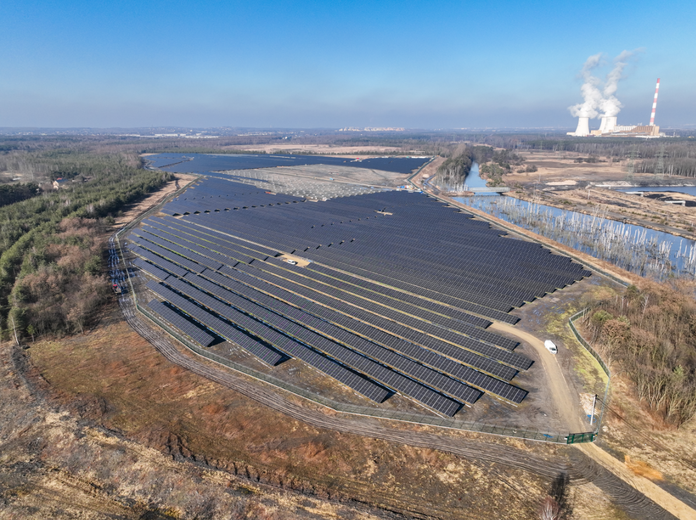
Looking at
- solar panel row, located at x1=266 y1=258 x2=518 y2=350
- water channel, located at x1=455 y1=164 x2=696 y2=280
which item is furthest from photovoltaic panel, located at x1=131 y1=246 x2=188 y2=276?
water channel, located at x1=455 y1=164 x2=696 y2=280

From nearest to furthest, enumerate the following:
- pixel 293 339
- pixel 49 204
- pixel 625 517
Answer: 1. pixel 625 517
2. pixel 293 339
3. pixel 49 204

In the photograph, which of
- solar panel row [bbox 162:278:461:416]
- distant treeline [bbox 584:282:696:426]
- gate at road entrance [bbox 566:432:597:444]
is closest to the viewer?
gate at road entrance [bbox 566:432:597:444]

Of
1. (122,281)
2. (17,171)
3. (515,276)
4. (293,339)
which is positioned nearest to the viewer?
(293,339)

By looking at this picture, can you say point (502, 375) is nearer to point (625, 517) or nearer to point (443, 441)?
point (443, 441)

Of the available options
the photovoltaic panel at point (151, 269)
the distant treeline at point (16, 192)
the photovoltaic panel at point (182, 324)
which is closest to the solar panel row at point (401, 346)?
the photovoltaic panel at point (182, 324)

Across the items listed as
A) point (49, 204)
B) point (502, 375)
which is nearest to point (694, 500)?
point (502, 375)

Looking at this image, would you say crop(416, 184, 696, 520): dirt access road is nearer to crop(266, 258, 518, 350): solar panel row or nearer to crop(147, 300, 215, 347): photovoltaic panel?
crop(266, 258, 518, 350): solar panel row
